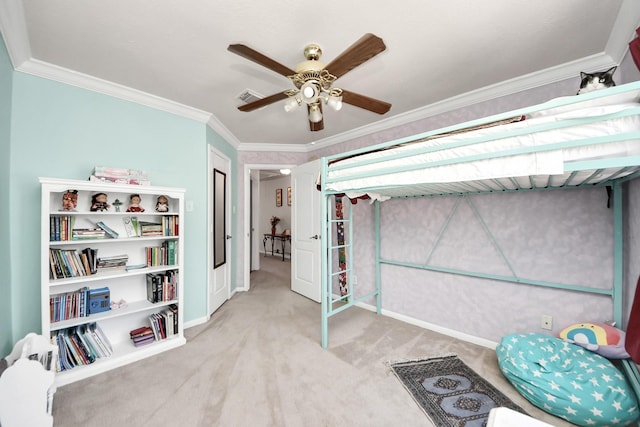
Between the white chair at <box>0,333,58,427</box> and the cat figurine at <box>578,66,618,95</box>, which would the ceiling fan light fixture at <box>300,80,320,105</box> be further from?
the white chair at <box>0,333,58,427</box>

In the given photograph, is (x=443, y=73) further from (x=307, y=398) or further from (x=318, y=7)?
(x=307, y=398)

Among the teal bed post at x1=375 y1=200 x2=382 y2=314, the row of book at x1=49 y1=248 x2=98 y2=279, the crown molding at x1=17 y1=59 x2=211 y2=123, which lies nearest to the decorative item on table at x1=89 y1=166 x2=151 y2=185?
the row of book at x1=49 y1=248 x2=98 y2=279

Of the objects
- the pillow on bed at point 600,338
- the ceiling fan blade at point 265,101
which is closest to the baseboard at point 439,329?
the pillow on bed at point 600,338

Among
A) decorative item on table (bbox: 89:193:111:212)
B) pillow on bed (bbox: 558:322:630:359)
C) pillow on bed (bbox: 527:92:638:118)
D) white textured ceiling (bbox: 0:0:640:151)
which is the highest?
white textured ceiling (bbox: 0:0:640:151)

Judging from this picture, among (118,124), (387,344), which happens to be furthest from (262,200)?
(387,344)

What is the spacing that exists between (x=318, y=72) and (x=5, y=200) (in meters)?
2.34

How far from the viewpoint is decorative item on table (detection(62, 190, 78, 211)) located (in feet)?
6.23

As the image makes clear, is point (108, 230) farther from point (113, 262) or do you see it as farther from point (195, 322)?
point (195, 322)

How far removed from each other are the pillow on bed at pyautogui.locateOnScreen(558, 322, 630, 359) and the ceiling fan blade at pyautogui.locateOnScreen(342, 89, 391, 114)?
2.15 meters

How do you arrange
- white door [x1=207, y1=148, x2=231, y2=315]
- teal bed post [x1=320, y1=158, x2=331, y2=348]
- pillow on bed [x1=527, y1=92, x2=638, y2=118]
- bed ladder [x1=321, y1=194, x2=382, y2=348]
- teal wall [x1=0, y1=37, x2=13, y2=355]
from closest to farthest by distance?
1. pillow on bed [x1=527, y1=92, x2=638, y2=118]
2. teal wall [x1=0, y1=37, x2=13, y2=355]
3. teal bed post [x1=320, y1=158, x2=331, y2=348]
4. bed ladder [x1=321, y1=194, x2=382, y2=348]
5. white door [x1=207, y1=148, x2=231, y2=315]

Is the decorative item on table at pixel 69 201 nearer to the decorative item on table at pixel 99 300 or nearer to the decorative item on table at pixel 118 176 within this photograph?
the decorative item on table at pixel 118 176

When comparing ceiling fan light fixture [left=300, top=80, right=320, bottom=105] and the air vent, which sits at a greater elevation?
the air vent

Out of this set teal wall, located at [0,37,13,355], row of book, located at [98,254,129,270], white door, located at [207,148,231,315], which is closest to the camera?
teal wall, located at [0,37,13,355]

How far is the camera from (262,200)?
809 centimetres
